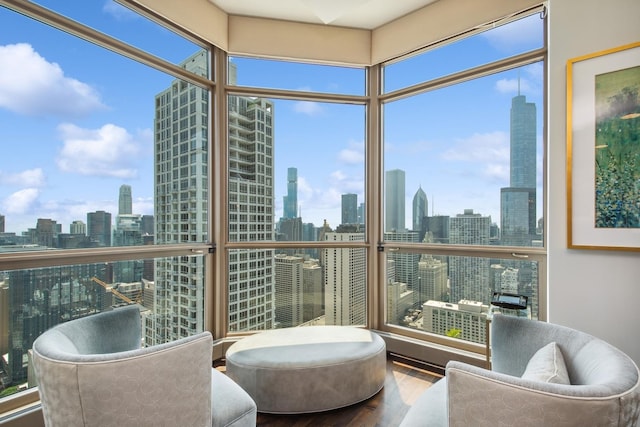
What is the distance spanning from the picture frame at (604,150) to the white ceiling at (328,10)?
5.02ft

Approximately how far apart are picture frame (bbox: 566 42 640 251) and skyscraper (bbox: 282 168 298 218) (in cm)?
219

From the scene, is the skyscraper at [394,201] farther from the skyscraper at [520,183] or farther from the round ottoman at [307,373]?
the round ottoman at [307,373]

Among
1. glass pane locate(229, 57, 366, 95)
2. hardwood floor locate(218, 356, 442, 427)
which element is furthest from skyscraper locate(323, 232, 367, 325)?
glass pane locate(229, 57, 366, 95)

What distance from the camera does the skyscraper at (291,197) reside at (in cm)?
339

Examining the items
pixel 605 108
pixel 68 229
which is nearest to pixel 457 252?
pixel 605 108

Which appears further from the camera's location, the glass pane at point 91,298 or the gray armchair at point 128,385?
the glass pane at point 91,298

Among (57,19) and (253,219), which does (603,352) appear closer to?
(253,219)

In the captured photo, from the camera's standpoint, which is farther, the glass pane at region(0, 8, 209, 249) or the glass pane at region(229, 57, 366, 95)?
the glass pane at region(229, 57, 366, 95)

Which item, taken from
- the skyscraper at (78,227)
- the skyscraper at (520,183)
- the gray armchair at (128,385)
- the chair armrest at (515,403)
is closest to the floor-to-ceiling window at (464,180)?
the skyscraper at (520,183)

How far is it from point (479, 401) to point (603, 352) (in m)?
0.57

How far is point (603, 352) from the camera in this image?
1.24m

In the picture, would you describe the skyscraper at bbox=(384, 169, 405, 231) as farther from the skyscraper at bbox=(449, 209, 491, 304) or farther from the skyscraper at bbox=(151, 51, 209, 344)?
the skyscraper at bbox=(151, 51, 209, 344)

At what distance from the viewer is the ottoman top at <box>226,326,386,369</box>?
2.24 meters

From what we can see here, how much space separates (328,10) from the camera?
9.20ft
